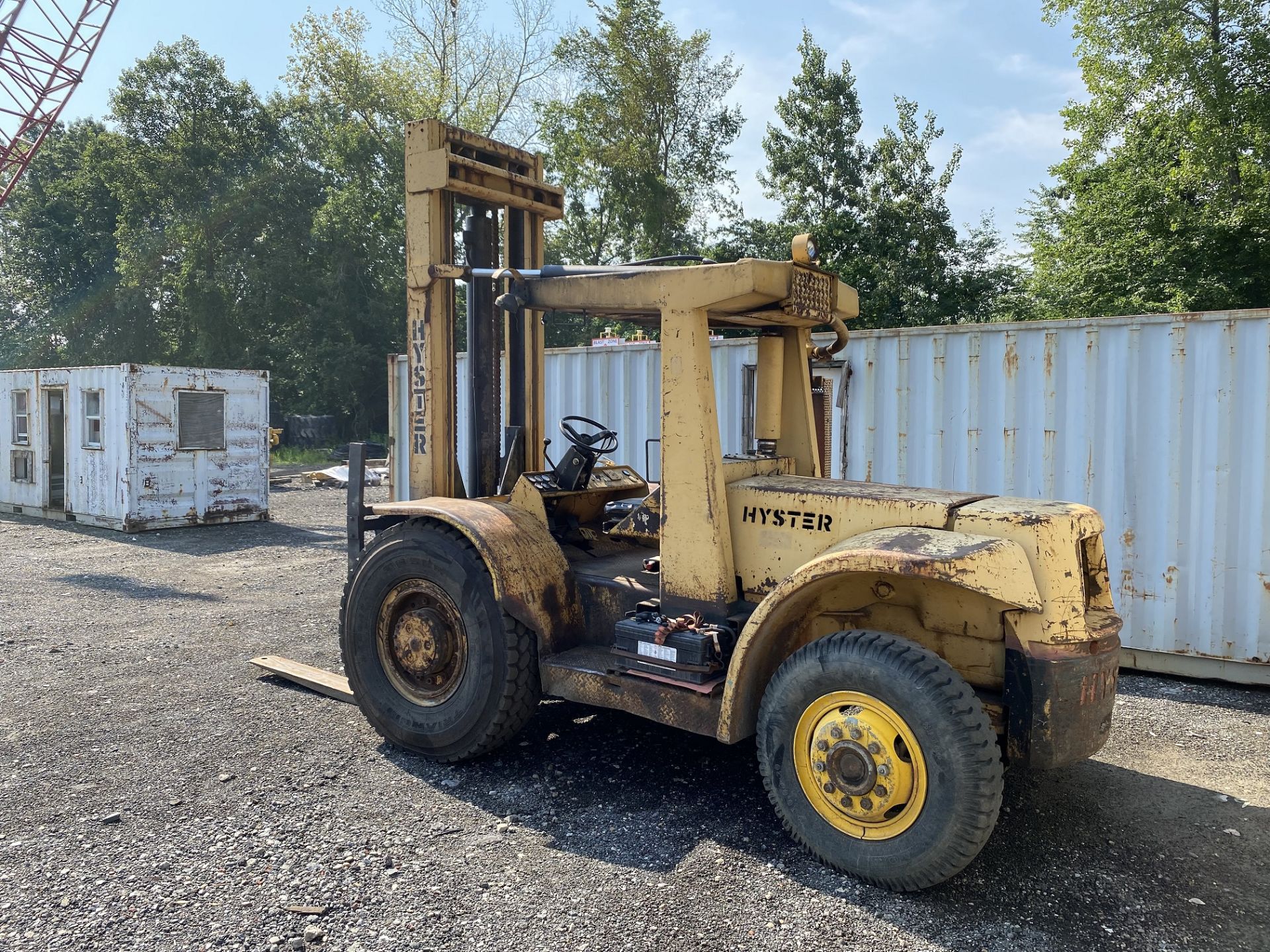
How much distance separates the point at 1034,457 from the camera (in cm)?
739

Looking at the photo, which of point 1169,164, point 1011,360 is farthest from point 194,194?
point 1011,360

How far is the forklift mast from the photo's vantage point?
5.25 meters

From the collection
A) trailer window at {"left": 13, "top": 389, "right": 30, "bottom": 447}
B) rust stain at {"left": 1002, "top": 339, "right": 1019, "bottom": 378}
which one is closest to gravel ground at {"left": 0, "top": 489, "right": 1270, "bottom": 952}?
rust stain at {"left": 1002, "top": 339, "right": 1019, "bottom": 378}

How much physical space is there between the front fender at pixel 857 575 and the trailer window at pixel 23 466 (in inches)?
640

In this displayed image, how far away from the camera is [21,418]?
16141 millimetres

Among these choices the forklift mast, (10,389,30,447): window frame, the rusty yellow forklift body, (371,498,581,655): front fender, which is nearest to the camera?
A: the rusty yellow forklift body

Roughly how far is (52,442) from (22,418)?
2.29 feet

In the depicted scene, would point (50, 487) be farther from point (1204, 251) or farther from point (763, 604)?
point (1204, 251)

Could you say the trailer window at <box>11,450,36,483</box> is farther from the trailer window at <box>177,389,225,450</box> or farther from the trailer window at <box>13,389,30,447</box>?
the trailer window at <box>177,389,225,450</box>

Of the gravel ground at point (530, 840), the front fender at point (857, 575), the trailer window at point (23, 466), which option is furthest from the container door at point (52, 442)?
the front fender at point (857, 575)

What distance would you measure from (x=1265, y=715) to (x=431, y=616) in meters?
5.50

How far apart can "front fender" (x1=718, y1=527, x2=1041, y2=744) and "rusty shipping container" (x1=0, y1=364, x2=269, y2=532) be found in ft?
40.2

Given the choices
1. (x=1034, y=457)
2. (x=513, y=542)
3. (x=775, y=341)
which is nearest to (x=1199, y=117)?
(x=1034, y=457)

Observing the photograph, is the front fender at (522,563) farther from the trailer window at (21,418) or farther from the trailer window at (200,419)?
the trailer window at (21,418)
